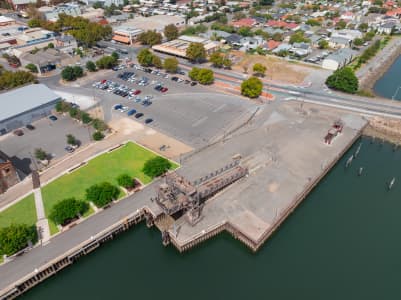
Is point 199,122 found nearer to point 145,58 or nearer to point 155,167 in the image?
point 155,167

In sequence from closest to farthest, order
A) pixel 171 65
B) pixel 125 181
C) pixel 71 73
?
pixel 125 181 < pixel 71 73 < pixel 171 65

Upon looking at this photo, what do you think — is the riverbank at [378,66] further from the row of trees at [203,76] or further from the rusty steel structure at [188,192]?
the rusty steel structure at [188,192]

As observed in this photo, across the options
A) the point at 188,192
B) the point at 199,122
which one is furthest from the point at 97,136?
the point at 188,192

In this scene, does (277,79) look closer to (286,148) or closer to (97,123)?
(286,148)

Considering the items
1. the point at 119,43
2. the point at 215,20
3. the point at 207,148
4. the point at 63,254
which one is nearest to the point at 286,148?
the point at 207,148

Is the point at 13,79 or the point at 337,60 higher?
the point at 337,60

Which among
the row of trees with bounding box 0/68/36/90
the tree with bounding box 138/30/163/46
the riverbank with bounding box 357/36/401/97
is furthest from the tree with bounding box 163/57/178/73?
the riverbank with bounding box 357/36/401/97

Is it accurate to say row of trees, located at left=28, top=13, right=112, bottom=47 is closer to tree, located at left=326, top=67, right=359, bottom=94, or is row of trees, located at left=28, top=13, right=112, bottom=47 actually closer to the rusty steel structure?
tree, located at left=326, top=67, right=359, bottom=94
